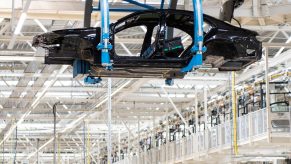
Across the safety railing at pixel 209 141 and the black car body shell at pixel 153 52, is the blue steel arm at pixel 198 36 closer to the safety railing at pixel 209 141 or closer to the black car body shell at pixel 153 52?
the black car body shell at pixel 153 52

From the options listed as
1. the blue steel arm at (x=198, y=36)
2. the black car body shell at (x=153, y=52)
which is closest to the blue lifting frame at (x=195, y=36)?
the blue steel arm at (x=198, y=36)

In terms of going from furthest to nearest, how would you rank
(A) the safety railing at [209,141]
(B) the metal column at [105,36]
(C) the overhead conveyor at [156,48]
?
(A) the safety railing at [209,141] → (C) the overhead conveyor at [156,48] → (B) the metal column at [105,36]

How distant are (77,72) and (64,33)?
1.32 ft

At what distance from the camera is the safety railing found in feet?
62.6

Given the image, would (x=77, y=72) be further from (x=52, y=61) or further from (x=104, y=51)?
(x=104, y=51)

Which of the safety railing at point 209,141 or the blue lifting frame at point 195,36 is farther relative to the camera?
the safety railing at point 209,141

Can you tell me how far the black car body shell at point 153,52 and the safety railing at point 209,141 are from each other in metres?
7.74

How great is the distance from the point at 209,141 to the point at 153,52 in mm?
17252

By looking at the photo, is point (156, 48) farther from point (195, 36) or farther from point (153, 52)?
point (195, 36)

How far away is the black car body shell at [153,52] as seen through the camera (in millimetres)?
6254

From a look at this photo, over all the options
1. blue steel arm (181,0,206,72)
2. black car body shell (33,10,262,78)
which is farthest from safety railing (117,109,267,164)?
blue steel arm (181,0,206,72)

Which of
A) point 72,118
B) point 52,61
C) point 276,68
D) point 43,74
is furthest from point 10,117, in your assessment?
point 52,61

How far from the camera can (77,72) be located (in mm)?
6516

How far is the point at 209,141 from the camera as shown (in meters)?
23.3
